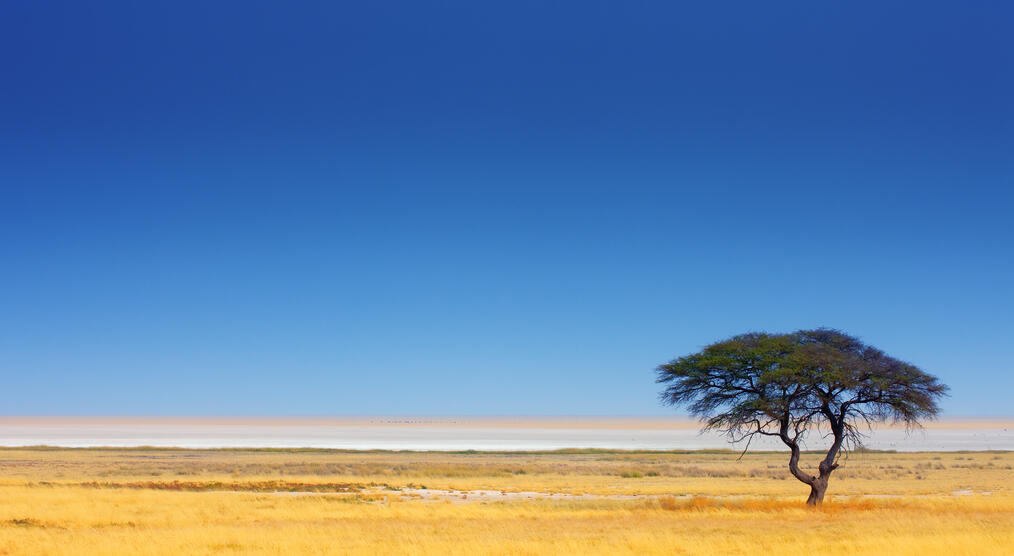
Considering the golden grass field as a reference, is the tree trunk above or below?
above

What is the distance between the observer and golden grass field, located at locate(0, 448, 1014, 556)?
19375 millimetres

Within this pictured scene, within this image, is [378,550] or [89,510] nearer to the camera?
[378,550]

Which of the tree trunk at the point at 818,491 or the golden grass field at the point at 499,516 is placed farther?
the tree trunk at the point at 818,491

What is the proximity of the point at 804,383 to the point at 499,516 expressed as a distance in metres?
12.1

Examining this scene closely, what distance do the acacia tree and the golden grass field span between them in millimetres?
3115

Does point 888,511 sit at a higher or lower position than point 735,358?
lower

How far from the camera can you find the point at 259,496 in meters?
34.0

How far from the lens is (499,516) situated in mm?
27328

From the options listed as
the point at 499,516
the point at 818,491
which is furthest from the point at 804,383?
the point at 499,516

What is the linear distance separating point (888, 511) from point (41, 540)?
26405 mm

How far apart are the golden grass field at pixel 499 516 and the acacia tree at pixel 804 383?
10.2 ft

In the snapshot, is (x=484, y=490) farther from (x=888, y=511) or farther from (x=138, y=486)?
(x=888, y=511)

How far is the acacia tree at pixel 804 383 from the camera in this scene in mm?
28562

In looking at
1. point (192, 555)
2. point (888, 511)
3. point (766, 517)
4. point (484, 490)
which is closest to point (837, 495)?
point (888, 511)
